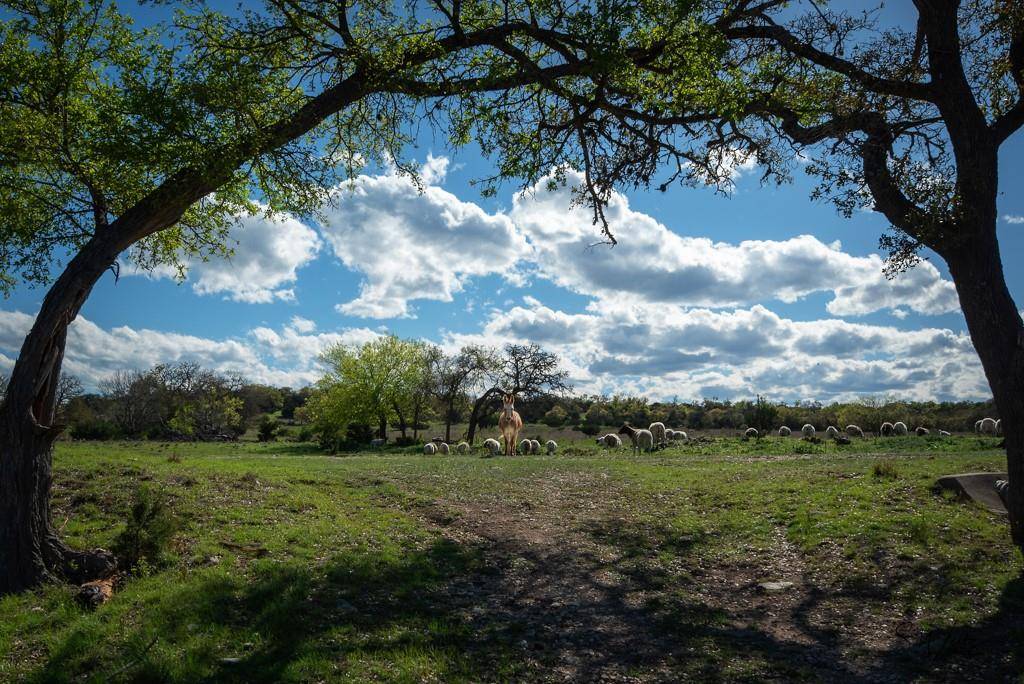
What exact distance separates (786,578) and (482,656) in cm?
633

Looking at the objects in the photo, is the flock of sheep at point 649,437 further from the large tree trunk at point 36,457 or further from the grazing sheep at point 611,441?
the large tree trunk at point 36,457

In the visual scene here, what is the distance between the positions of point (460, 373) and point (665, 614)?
4741 centimetres

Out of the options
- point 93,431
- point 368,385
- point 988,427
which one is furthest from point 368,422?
point 988,427

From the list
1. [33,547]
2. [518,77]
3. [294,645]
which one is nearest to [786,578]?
[294,645]

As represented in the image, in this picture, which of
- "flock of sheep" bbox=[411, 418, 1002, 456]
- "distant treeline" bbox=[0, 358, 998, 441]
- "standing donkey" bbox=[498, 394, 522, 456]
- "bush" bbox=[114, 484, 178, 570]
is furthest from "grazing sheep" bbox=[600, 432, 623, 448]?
"bush" bbox=[114, 484, 178, 570]

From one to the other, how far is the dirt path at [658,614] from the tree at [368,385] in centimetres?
4303

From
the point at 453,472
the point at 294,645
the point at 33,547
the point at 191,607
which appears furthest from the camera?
the point at 453,472

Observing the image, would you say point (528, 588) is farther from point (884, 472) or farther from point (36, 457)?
point (884, 472)

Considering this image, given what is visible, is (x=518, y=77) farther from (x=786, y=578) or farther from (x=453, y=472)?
(x=453, y=472)

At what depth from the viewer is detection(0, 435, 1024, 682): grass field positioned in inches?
283

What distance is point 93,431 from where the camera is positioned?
4375 centimetres

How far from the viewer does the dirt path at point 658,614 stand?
288 inches

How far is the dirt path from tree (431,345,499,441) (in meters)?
41.8

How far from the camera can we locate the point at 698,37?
37.2 feet
